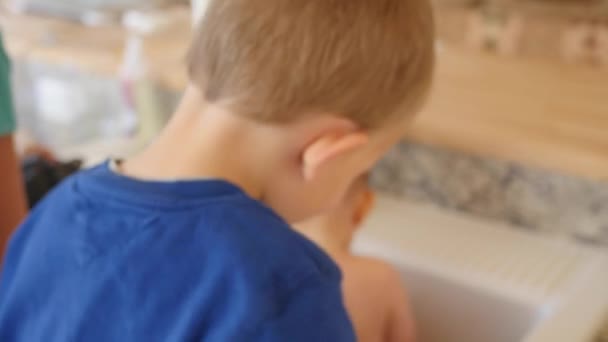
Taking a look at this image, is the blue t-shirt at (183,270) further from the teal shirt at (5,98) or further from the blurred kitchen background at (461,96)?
the blurred kitchen background at (461,96)

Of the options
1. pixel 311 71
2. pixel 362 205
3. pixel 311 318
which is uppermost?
pixel 311 71

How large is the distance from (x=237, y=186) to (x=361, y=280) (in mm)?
A: 329

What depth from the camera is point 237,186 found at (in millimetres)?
542

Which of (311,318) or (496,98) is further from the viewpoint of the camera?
(496,98)

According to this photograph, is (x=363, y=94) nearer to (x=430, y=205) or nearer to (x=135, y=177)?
(x=135, y=177)

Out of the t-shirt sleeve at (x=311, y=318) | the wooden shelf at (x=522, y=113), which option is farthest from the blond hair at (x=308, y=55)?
the wooden shelf at (x=522, y=113)

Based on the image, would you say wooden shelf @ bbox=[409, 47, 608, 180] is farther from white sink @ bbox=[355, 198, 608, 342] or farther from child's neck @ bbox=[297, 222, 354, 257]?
child's neck @ bbox=[297, 222, 354, 257]

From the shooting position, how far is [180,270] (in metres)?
0.51

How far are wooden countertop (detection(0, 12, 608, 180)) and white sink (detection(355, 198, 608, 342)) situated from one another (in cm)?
10

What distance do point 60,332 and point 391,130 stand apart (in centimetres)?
27

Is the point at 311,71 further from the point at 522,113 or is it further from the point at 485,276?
the point at 522,113

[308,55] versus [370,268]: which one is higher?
[308,55]

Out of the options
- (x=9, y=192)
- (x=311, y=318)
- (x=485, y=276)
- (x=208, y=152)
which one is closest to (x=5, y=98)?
(x=9, y=192)

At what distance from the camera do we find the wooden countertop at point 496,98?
3.16 feet
